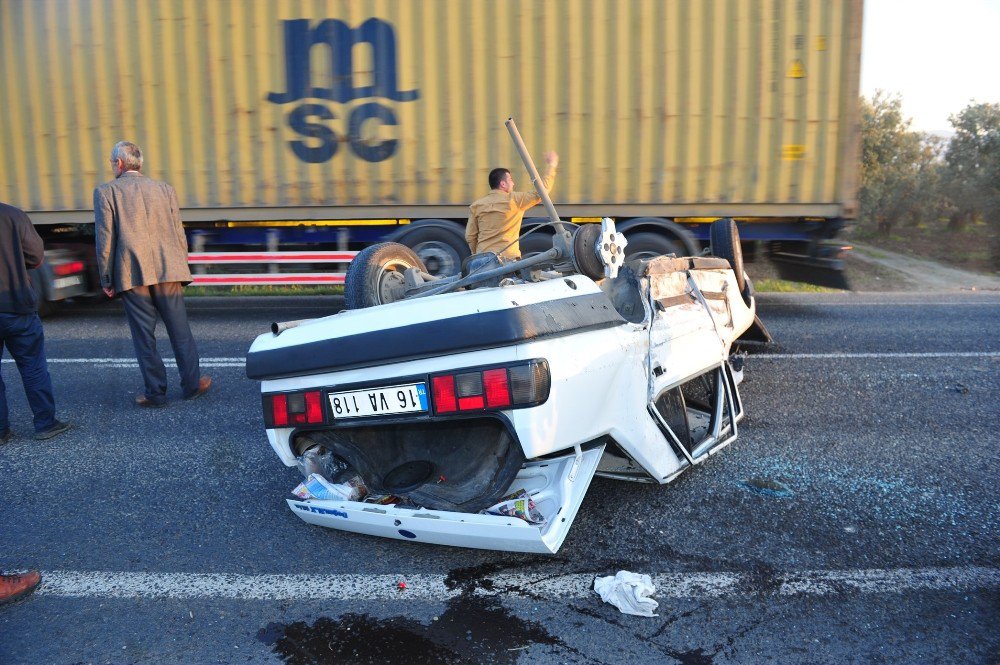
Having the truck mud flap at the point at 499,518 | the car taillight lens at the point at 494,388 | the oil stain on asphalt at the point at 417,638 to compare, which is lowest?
the oil stain on asphalt at the point at 417,638

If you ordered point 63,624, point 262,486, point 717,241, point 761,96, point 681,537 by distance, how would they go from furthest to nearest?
point 761,96
point 717,241
point 262,486
point 681,537
point 63,624

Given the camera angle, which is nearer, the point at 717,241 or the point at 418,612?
the point at 418,612

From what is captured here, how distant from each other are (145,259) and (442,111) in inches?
171

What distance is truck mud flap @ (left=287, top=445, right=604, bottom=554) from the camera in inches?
107

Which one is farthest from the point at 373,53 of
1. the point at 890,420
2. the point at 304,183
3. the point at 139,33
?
the point at 890,420

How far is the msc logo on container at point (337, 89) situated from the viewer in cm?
834

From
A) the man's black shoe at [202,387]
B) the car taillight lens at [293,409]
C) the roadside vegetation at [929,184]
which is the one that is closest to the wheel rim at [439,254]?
the man's black shoe at [202,387]

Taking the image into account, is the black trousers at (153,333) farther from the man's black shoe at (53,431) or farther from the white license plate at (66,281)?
the white license plate at (66,281)

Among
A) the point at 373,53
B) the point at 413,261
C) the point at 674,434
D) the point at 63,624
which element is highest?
the point at 373,53

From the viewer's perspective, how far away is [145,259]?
4.90 metres

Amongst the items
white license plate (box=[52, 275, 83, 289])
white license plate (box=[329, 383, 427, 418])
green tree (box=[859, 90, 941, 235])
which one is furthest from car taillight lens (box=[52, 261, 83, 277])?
green tree (box=[859, 90, 941, 235])

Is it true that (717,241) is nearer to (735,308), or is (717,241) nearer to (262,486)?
(735,308)

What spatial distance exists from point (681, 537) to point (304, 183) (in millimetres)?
6726

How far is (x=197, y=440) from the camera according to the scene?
4445 mm
